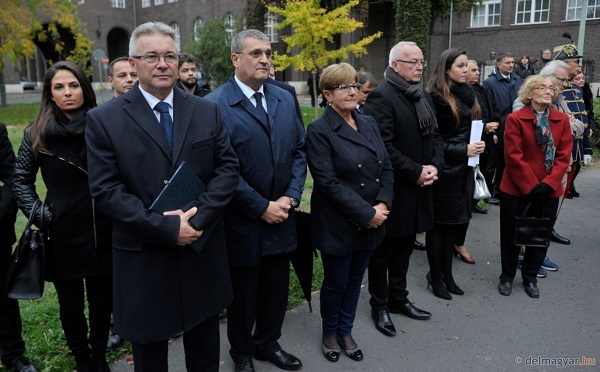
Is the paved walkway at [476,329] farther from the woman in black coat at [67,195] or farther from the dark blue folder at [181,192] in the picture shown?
the dark blue folder at [181,192]

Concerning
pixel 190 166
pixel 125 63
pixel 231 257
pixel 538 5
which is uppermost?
pixel 538 5

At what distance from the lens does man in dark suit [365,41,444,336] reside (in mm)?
3871

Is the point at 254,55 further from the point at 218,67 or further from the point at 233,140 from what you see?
the point at 218,67

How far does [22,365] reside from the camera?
3.34 metres

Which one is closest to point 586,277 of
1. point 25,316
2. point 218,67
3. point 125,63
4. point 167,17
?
point 125,63

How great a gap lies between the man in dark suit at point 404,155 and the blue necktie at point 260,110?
3.39 ft

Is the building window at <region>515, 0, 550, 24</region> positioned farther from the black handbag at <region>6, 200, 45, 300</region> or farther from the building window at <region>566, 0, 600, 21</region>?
the black handbag at <region>6, 200, 45, 300</region>

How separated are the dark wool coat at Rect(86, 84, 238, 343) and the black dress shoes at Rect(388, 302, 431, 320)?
210 centimetres

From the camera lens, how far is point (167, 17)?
44062 mm

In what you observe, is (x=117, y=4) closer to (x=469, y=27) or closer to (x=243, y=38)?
(x=469, y=27)

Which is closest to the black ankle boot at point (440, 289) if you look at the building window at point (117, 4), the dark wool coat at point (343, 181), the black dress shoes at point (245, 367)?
the dark wool coat at point (343, 181)

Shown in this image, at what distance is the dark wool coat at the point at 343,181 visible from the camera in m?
3.37

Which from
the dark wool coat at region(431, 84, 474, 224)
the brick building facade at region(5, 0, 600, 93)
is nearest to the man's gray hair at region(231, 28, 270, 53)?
the dark wool coat at region(431, 84, 474, 224)

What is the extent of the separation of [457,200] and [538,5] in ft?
83.4
